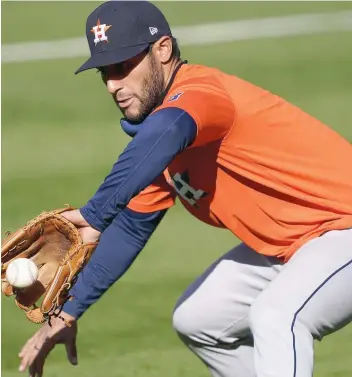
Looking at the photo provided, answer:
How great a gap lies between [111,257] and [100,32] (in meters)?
1.04

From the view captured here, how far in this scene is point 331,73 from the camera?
404 inches

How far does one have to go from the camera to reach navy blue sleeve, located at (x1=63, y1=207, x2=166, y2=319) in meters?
4.85

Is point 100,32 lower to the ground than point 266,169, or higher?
higher

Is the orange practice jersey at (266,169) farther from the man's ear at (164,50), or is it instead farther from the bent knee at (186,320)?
the bent knee at (186,320)

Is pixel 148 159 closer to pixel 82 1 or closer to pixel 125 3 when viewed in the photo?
pixel 125 3

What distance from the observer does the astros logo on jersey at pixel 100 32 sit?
455cm

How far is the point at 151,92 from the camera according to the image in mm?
4633

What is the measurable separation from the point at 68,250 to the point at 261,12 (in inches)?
308

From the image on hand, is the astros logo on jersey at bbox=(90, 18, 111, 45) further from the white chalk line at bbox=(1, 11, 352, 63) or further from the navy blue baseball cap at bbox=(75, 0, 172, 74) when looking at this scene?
the white chalk line at bbox=(1, 11, 352, 63)

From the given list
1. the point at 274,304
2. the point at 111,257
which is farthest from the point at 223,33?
the point at 274,304

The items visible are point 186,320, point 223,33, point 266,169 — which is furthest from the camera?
point 223,33

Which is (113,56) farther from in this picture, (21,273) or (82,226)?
(21,273)

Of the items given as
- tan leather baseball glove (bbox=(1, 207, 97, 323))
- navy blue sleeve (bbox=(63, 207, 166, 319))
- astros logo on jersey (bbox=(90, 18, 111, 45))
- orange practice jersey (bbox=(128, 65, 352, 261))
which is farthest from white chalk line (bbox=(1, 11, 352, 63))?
orange practice jersey (bbox=(128, 65, 352, 261))

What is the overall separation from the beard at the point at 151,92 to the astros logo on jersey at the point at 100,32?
0.23m
